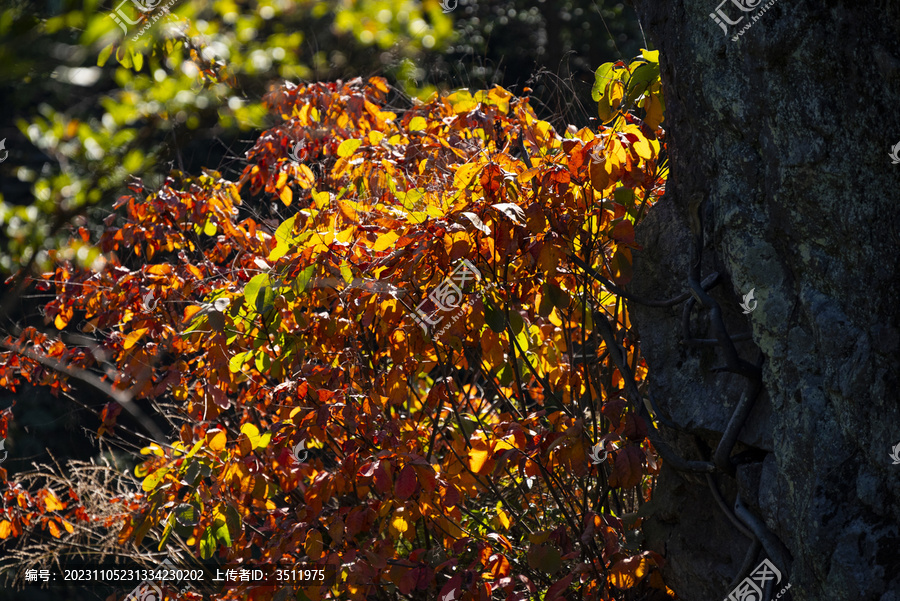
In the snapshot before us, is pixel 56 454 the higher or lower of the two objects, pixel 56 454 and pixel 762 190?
the lower

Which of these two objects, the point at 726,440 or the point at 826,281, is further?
the point at 726,440

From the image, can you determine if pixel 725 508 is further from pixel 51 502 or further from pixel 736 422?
pixel 51 502

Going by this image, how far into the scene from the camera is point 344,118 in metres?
3.68

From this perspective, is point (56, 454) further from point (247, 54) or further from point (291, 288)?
point (247, 54)

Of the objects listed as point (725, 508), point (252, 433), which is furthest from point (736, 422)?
point (252, 433)

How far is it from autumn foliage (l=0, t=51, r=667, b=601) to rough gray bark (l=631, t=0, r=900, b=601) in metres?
0.23

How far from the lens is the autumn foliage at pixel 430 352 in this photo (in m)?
2.11

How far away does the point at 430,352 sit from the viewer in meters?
2.68

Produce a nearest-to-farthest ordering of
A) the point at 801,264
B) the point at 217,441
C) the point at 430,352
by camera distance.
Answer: the point at 801,264 → the point at 217,441 → the point at 430,352

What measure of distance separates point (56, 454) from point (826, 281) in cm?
834

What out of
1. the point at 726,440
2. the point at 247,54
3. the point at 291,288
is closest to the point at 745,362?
the point at 726,440

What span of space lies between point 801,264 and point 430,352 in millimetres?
1339

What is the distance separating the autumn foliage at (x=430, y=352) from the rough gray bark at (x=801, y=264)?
0.23 m

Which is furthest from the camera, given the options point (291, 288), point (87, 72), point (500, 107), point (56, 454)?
point (56, 454)
